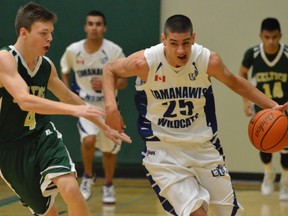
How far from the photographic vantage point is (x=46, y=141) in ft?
17.4

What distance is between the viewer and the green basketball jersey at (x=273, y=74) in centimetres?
944

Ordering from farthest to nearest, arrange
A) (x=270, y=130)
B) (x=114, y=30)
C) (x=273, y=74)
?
1. (x=114, y=30)
2. (x=273, y=74)
3. (x=270, y=130)

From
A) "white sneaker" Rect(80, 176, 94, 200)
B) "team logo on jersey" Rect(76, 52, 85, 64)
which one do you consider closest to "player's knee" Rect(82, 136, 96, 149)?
"white sneaker" Rect(80, 176, 94, 200)

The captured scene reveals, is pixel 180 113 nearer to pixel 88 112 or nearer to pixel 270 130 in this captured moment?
pixel 270 130

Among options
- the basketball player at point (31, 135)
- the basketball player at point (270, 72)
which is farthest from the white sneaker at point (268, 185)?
the basketball player at point (31, 135)

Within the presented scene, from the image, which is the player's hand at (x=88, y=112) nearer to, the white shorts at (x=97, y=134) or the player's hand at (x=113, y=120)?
the player's hand at (x=113, y=120)

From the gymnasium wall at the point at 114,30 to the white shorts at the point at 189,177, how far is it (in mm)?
5619

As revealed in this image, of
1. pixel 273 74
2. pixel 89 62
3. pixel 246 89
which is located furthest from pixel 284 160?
pixel 246 89

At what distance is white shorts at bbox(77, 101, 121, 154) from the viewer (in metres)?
9.13

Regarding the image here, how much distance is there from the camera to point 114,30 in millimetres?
10945

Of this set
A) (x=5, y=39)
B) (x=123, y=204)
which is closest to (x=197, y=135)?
(x=123, y=204)

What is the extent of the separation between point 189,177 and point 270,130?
713 mm

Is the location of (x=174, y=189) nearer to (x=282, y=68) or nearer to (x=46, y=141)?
(x=46, y=141)

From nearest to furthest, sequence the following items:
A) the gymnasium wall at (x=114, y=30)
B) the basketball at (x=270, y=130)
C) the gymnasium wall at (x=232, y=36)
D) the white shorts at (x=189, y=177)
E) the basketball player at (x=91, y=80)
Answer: the white shorts at (x=189, y=177)
the basketball at (x=270, y=130)
the basketball player at (x=91, y=80)
the gymnasium wall at (x=232, y=36)
the gymnasium wall at (x=114, y=30)
